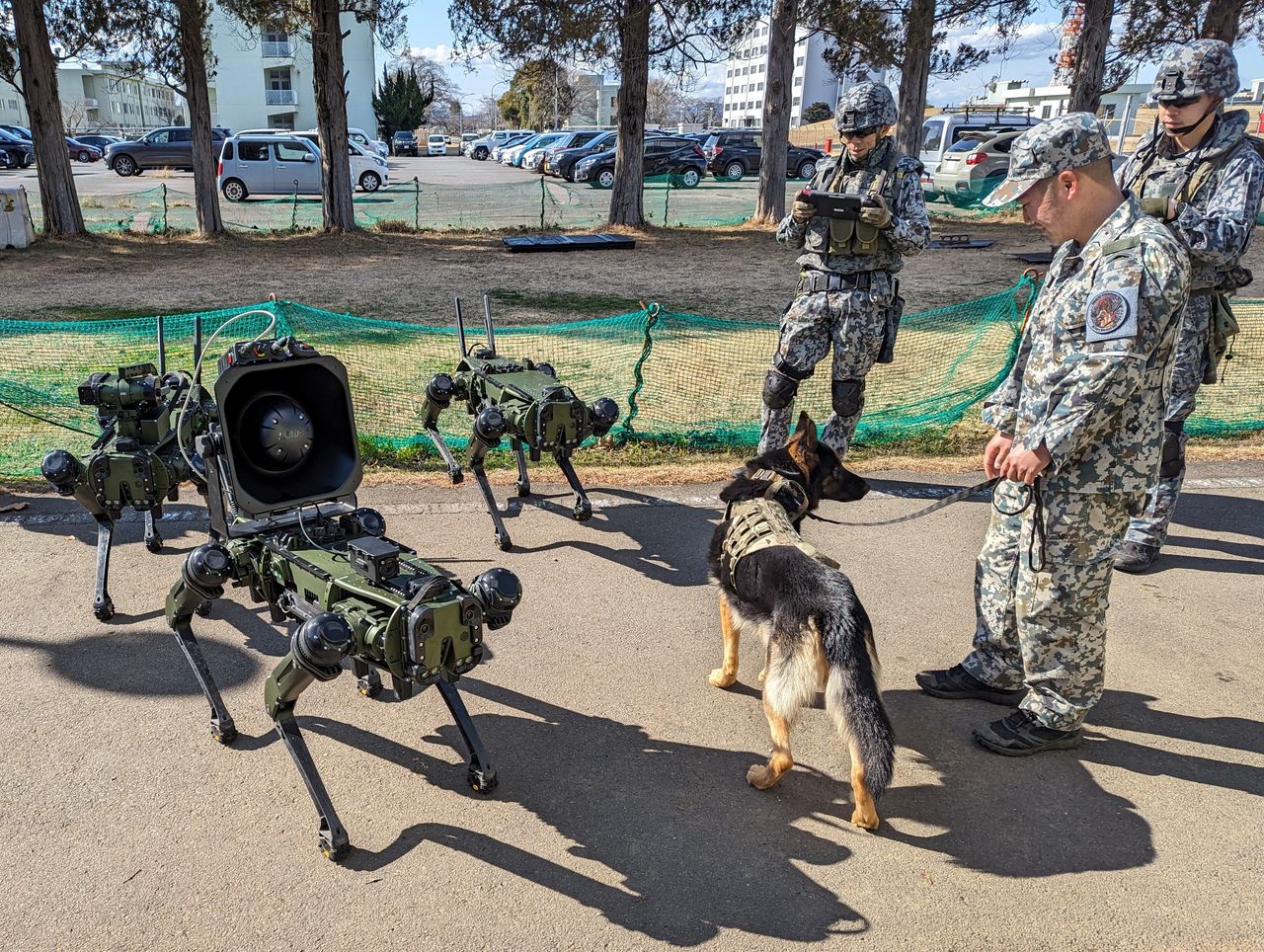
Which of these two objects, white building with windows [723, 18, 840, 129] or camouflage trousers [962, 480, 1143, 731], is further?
white building with windows [723, 18, 840, 129]

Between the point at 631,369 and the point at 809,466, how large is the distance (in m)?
4.75

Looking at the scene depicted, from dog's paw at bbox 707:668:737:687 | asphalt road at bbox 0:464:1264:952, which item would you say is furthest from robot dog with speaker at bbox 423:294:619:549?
dog's paw at bbox 707:668:737:687

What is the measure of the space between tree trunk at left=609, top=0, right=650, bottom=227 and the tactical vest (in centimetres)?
1417

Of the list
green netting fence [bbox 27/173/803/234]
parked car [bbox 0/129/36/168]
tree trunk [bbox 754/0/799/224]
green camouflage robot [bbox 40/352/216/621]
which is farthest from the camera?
parked car [bbox 0/129/36/168]

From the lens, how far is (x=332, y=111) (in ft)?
58.6

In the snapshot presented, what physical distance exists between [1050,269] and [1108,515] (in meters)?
0.97

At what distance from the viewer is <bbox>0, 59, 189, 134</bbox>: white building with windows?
75000mm

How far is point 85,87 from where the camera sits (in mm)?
84688

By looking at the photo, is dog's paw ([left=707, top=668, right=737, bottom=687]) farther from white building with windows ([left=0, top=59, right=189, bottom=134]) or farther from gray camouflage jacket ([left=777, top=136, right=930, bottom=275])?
white building with windows ([left=0, top=59, right=189, bottom=134])

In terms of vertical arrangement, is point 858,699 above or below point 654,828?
above

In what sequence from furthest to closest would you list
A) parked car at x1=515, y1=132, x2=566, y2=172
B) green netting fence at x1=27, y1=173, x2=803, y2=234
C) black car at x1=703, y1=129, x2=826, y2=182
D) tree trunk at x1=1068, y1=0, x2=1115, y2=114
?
parked car at x1=515, y1=132, x2=566, y2=172, black car at x1=703, y1=129, x2=826, y2=182, green netting fence at x1=27, y1=173, x2=803, y2=234, tree trunk at x1=1068, y1=0, x2=1115, y2=114

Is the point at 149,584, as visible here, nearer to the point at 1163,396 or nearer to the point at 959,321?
the point at 1163,396

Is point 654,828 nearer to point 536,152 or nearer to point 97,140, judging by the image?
point 536,152

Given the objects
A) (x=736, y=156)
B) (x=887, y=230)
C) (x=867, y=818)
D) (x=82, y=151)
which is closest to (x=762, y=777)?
(x=867, y=818)
